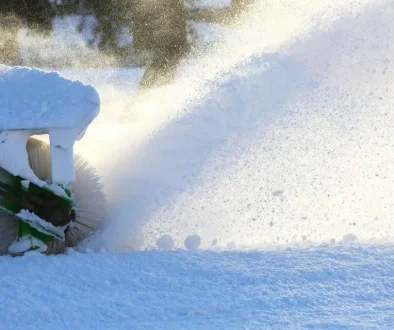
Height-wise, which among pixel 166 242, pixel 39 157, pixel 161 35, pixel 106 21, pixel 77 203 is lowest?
pixel 166 242

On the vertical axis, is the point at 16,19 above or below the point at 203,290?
above

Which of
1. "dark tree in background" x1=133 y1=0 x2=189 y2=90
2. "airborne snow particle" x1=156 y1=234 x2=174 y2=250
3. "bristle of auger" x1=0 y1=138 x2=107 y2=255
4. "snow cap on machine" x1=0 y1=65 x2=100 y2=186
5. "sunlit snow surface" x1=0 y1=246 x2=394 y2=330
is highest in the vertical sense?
"dark tree in background" x1=133 y1=0 x2=189 y2=90

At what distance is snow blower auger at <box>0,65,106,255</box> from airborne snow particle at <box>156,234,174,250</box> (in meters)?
0.39

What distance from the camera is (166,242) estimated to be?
3750 millimetres

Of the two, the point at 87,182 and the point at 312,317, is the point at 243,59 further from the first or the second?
the point at 312,317

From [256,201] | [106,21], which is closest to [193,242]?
[256,201]

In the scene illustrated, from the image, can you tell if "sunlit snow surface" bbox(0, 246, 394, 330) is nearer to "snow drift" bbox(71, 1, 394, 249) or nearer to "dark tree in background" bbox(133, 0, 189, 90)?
"snow drift" bbox(71, 1, 394, 249)

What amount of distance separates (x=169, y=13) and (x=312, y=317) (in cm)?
901

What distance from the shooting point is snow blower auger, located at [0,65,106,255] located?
3.67 metres

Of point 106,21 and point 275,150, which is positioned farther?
point 106,21

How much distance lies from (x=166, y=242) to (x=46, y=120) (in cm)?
70

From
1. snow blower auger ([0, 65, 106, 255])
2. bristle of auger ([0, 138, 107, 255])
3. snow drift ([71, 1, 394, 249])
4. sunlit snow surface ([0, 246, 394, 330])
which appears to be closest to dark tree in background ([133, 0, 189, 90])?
snow drift ([71, 1, 394, 249])

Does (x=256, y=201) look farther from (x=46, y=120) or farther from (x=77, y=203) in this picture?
(x=46, y=120)

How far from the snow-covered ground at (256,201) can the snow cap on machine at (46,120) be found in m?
0.38
